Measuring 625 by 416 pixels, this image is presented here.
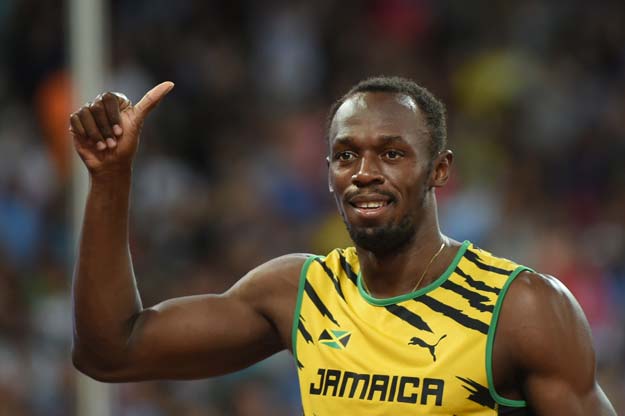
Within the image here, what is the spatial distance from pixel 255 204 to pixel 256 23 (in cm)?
199

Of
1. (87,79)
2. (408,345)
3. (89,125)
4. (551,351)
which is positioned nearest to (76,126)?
(89,125)

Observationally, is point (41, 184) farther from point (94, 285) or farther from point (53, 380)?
point (94, 285)

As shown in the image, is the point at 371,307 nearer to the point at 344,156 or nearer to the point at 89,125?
the point at 344,156

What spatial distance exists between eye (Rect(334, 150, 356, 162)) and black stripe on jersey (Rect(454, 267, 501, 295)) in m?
0.41

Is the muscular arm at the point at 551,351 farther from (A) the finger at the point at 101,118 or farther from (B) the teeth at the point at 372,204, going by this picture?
(A) the finger at the point at 101,118

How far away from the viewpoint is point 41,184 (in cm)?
827

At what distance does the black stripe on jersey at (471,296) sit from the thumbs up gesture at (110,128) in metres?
0.90

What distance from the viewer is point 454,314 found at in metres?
3.18

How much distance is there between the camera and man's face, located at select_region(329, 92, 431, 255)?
10.5ft

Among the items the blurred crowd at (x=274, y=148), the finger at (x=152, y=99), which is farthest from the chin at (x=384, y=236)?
the blurred crowd at (x=274, y=148)

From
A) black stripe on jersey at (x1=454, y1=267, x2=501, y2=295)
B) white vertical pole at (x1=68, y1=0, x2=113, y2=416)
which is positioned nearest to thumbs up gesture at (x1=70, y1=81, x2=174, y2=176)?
black stripe on jersey at (x1=454, y1=267, x2=501, y2=295)

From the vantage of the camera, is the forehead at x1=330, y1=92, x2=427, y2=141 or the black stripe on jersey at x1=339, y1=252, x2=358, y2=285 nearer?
the forehead at x1=330, y1=92, x2=427, y2=141

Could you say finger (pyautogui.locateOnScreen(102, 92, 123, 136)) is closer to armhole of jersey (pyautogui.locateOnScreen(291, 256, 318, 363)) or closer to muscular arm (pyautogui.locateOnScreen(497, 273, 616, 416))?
armhole of jersey (pyautogui.locateOnScreen(291, 256, 318, 363))

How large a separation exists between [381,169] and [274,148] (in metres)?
5.42
